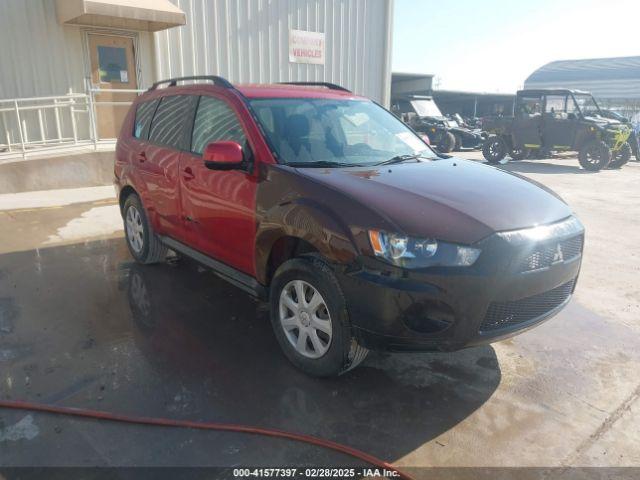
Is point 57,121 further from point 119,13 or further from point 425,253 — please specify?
point 425,253

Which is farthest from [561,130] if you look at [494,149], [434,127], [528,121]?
[434,127]

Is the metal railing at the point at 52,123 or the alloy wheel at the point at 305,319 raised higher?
the metal railing at the point at 52,123

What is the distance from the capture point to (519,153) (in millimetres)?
16062

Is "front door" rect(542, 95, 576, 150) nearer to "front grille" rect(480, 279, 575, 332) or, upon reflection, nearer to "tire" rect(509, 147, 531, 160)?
"tire" rect(509, 147, 531, 160)

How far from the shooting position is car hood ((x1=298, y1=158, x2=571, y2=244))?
8.84ft

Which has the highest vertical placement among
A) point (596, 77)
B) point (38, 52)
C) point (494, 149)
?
point (596, 77)

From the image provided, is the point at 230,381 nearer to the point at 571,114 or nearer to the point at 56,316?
the point at 56,316

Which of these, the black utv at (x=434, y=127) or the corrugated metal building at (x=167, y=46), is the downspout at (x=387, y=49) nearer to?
the corrugated metal building at (x=167, y=46)

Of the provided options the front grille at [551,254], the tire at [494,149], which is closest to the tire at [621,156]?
the tire at [494,149]

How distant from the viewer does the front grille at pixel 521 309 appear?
8.98 feet

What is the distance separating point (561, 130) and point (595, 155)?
1.20 metres

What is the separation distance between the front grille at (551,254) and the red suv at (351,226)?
1cm

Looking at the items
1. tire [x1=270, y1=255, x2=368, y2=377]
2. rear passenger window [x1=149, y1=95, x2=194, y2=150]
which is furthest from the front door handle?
tire [x1=270, y1=255, x2=368, y2=377]

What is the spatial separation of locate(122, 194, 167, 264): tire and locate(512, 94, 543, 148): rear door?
13.2m
